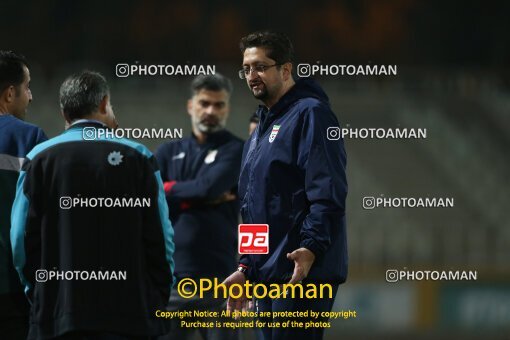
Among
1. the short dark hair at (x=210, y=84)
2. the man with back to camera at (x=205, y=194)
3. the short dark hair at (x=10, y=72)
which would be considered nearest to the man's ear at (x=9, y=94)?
the short dark hair at (x=10, y=72)

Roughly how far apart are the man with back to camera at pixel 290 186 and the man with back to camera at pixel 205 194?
139 cm

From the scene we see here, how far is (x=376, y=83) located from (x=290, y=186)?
12401 millimetres

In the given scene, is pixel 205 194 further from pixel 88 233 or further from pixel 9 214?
pixel 88 233

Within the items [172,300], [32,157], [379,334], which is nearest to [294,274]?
[32,157]

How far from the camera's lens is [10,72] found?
4.00 m

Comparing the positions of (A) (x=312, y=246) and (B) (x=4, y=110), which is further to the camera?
(B) (x=4, y=110)

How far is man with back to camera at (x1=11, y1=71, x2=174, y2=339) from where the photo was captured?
348 cm

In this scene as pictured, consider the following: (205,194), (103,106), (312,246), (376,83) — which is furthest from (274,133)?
(376,83)

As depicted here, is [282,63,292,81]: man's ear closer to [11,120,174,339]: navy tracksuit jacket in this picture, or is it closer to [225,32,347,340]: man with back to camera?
[225,32,347,340]: man with back to camera

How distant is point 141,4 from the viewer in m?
14.7

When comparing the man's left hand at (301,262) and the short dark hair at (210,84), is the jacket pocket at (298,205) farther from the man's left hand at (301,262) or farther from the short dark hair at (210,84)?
the short dark hair at (210,84)

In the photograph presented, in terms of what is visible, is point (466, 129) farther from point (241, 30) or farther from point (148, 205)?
point (148, 205)

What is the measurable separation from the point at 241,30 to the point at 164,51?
1229 millimetres

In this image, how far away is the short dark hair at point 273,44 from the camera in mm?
3760
